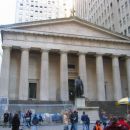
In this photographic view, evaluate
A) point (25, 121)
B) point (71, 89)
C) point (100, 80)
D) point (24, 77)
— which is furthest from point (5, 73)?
point (25, 121)

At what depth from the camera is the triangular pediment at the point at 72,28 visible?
119 feet

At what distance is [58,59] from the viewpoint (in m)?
39.8

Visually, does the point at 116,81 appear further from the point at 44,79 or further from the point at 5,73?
the point at 5,73

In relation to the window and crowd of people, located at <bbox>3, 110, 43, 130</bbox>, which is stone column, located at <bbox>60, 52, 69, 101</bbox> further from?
crowd of people, located at <bbox>3, 110, 43, 130</bbox>

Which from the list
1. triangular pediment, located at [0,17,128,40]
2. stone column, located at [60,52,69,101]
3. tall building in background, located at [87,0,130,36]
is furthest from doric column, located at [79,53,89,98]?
tall building in background, located at [87,0,130,36]

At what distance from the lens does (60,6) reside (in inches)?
4090

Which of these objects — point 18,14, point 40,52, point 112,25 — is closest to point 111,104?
point 40,52

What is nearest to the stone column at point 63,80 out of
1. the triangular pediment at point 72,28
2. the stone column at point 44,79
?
the stone column at point 44,79

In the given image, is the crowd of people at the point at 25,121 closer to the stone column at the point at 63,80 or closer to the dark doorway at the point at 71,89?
the stone column at the point at 63,80

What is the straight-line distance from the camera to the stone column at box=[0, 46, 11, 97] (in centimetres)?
3209

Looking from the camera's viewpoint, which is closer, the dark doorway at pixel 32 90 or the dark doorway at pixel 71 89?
the dark doorway at pixel 32 90

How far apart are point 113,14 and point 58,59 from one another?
61.6ft

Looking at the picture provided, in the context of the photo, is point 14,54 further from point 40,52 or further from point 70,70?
point 70,70

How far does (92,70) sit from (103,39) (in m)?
5.70
